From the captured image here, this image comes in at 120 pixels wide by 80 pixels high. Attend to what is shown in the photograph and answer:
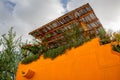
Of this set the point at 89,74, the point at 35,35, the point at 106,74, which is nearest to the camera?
the point at 106,74

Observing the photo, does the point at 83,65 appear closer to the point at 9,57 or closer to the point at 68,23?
the point at 68,23

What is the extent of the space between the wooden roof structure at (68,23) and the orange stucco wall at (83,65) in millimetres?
2045

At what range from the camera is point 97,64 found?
28.8 feet

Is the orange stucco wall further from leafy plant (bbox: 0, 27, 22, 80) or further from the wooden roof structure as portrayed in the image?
leafy plant (bbox: 0, 27, 22, 80)

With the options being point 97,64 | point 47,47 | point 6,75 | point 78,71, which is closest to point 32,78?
point 47,47

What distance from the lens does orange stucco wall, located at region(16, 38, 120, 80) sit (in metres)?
8.34

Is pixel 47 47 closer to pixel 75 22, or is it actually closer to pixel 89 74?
pixel 75 22

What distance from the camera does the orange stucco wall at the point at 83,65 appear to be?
27.3 feet

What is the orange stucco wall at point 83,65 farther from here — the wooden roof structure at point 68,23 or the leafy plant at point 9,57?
the leafy plant at point 9,57

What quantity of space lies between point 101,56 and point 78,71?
1333mm

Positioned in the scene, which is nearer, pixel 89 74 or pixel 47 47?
pixel 89 74

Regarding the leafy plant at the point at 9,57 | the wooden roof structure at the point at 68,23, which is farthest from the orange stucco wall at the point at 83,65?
the leafy plant at the point at 9,57

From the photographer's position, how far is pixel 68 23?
1330 cm

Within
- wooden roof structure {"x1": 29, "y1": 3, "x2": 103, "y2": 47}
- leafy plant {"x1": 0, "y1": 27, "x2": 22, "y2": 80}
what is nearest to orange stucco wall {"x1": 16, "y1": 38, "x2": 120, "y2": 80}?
wooden roof structure {"x1": 29, "y1": 3, "x2": 103, "y2": 47}
